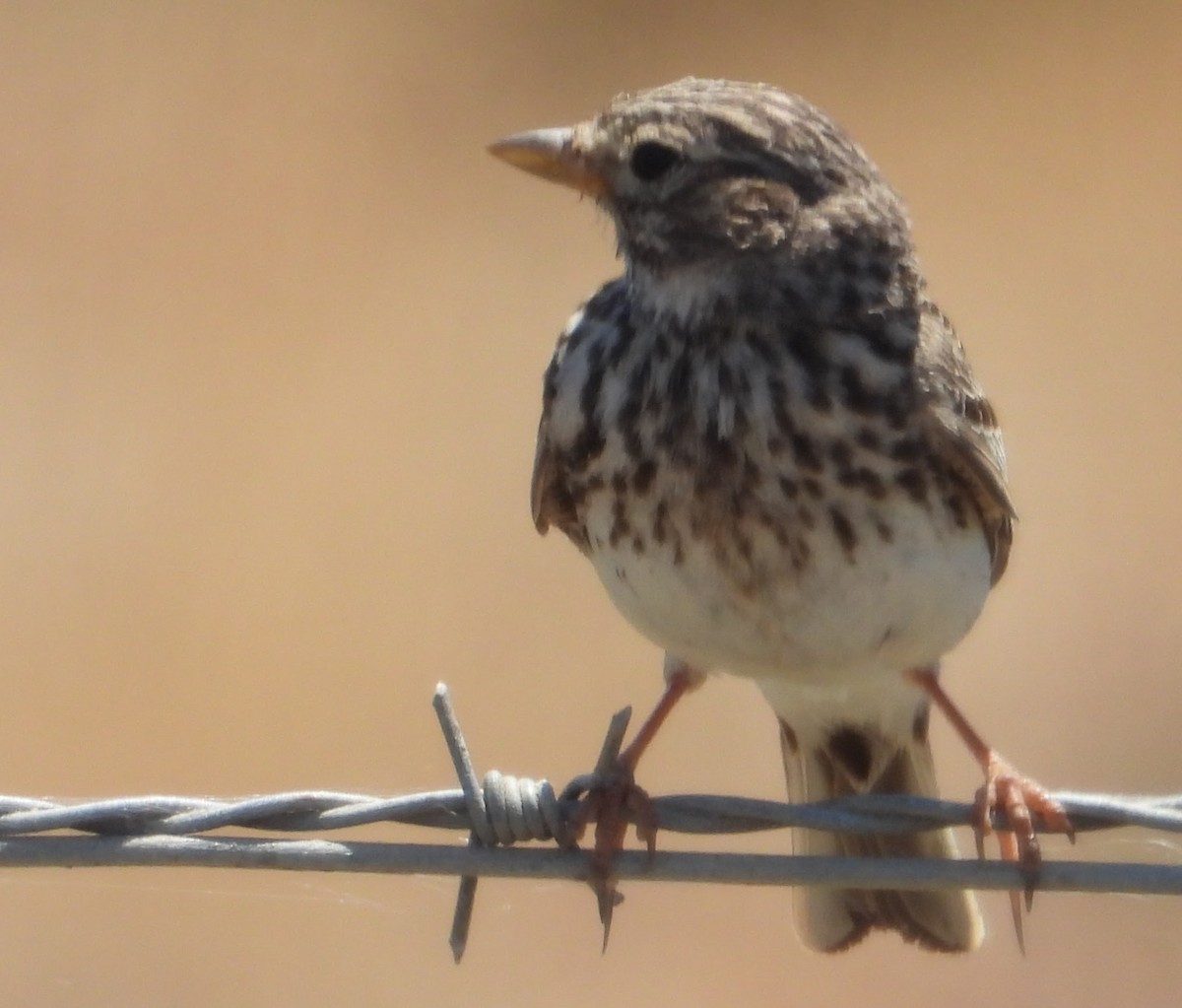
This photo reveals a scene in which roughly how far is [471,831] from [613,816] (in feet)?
2.37

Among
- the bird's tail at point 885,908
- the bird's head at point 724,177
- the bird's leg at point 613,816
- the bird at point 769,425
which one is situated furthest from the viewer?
the bird's tail at point 885,908

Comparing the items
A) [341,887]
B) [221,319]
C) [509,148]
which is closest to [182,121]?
[221,319]

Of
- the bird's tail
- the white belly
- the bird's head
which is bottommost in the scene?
the bird's tail

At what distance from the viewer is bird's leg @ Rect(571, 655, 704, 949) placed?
3.25 metres

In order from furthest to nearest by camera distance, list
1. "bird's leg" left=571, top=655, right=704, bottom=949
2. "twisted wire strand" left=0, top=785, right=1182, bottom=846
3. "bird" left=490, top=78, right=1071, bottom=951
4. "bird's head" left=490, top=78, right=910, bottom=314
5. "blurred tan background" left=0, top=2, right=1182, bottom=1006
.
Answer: "blurred tan background" left=0, top=2, right=1182, bottom=1006, "bird's head" left=490, top=78, right=910, bottom=314, "bird" left=490, top=78, right=1071, bottom=951, "bird's leg" left=571, top=655, right=704, bottom=949, "twisted wire strand" left=0, top=785, right=1182, bottom=846

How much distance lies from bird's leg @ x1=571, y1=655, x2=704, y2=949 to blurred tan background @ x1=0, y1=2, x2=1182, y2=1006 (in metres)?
1.94

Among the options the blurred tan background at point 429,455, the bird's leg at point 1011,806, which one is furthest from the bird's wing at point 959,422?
the blurred tan background at point 429,455

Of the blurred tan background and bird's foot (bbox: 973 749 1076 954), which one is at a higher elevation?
the blurred tan background

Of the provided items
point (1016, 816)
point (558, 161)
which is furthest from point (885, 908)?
point (558, 161)

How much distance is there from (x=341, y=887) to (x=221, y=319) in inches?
174

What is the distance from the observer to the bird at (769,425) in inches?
152

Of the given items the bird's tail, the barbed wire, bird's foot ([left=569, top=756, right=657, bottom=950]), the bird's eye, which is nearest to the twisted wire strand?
the barbed wire

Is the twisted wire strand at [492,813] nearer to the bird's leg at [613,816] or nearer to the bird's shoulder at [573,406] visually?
the bird's leg at [613,816]

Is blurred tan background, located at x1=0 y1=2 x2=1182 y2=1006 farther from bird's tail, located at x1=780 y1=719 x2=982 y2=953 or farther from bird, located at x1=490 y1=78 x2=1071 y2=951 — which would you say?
bird, located at x1=490 y1=78 x2=1071 y2=951
